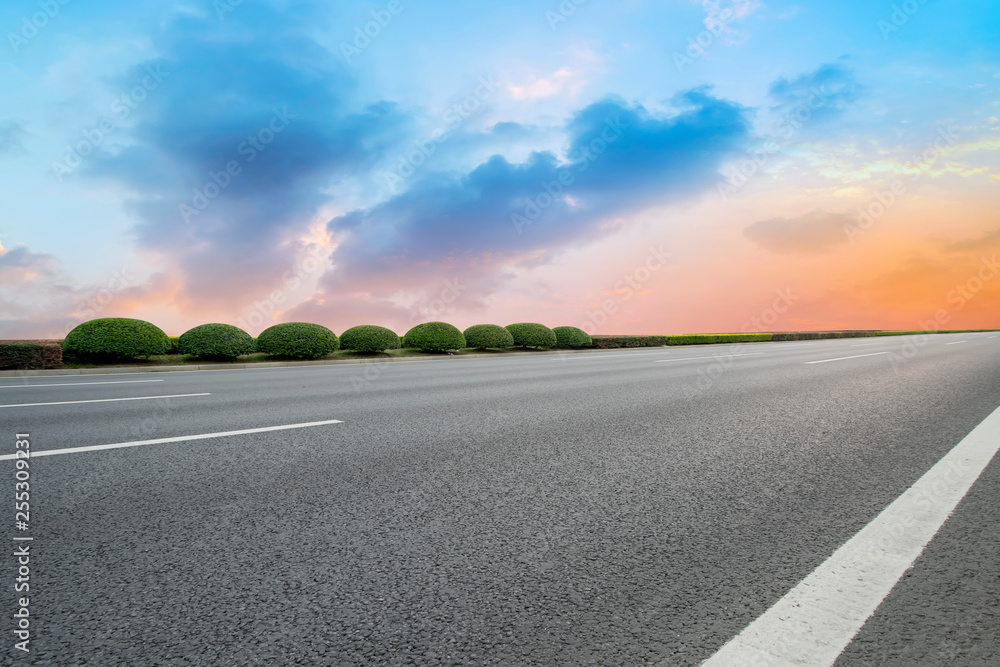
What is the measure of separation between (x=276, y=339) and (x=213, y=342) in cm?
211

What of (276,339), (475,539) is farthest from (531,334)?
(475,539)

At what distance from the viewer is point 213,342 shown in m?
18.3

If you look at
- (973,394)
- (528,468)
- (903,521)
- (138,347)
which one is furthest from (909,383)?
(138,347)

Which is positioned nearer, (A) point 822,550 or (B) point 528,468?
(A) point 822,550

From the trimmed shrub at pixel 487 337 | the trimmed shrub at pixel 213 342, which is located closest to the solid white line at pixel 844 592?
the trimmed shrub at pixel 213 342

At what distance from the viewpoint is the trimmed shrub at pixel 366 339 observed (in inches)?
857

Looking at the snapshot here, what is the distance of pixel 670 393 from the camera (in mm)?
7812

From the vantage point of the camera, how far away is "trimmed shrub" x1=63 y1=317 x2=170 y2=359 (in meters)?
16.7

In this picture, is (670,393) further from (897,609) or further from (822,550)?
(897,609)

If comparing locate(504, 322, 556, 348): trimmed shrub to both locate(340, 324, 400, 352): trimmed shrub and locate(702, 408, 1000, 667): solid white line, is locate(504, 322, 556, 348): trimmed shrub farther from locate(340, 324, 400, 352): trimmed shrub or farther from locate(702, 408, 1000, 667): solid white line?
locate(702, 408, 1000, 667): solid white line

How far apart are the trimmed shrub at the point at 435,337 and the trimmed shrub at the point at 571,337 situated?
275 inches

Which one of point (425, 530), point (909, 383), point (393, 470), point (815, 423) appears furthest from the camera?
point (909, 383)

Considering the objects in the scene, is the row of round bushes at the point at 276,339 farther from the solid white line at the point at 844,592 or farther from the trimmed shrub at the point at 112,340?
the solid white line at the point at 844,592

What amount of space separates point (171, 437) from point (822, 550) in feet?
17.0
